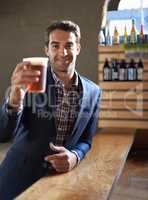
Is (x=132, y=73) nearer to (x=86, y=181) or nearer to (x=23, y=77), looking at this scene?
(x=86, y=181)

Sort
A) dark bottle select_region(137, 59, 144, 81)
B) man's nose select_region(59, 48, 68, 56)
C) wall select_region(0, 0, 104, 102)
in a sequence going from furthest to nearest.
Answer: wall select_region(0, 0, 104, 102) → dark bottle select_region(137, 59, 144, 81) → man's nose select_region(59, 48, 68, 56)

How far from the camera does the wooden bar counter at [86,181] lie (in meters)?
1.38

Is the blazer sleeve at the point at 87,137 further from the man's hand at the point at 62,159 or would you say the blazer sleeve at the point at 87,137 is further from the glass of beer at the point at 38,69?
the glass of beer at the point at 38,69

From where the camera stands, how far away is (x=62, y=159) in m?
1.59

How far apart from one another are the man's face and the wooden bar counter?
0.57 metres

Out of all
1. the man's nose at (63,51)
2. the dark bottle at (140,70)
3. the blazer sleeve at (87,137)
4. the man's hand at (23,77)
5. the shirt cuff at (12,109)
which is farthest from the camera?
the dark bottle at (140,70)

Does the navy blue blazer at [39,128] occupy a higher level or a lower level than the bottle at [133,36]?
lower

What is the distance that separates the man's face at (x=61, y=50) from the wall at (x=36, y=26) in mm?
2786

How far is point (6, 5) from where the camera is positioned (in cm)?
474

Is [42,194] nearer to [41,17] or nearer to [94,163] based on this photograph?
[94,163]

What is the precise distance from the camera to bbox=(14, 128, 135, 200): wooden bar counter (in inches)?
54.4

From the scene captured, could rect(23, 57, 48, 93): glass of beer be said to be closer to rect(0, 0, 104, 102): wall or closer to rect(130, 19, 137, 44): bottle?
rect(130, 19, 137, 44): bottle

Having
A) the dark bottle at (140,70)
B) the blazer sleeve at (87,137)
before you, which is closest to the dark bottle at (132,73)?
the dark bottle at (140,70)

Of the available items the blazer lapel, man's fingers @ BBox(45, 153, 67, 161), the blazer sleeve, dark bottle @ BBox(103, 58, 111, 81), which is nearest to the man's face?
the blazer lapel
